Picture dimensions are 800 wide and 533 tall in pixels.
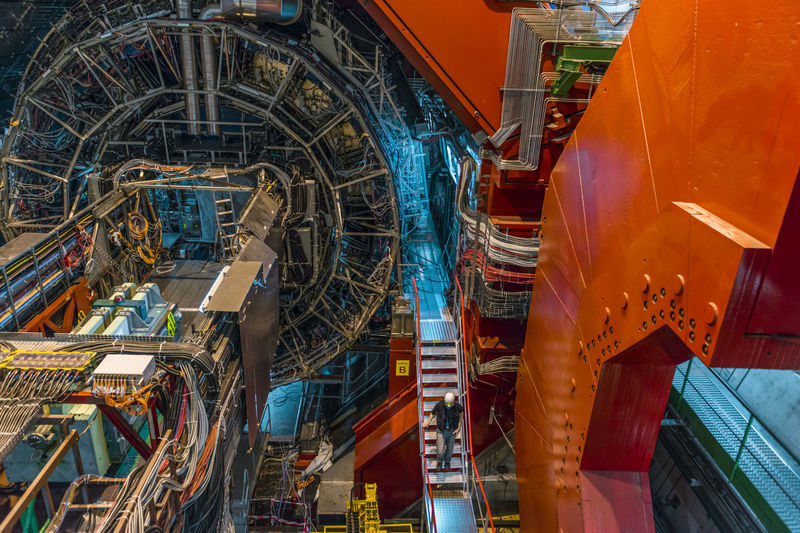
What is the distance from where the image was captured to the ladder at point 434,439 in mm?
8136

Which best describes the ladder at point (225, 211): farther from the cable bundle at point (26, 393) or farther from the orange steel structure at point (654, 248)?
the orange steel structure at point (654, 248)

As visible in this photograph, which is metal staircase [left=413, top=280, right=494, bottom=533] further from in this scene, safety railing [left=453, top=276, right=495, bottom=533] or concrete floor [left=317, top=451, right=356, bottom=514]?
concrete floor [left=317, top=451, right=356, bottom=514]

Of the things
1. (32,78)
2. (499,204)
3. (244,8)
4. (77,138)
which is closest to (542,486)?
(499,204)

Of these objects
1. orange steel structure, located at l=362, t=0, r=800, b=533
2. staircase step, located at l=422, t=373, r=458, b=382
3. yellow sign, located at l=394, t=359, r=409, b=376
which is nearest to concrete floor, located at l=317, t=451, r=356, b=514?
yellow sign, located at l=394, t=359, r=409, b=376

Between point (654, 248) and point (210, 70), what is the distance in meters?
9.07

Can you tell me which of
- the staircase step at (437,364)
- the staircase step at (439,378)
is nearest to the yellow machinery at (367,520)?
the staircase step at (439,378)

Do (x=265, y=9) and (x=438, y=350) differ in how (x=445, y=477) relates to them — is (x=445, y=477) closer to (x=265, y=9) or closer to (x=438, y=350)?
(x=438, y=350)

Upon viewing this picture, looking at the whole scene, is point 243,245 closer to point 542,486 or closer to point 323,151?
point 323,151

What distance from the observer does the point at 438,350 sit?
30.8ft

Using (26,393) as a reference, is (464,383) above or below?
below

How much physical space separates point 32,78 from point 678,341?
39.6ft

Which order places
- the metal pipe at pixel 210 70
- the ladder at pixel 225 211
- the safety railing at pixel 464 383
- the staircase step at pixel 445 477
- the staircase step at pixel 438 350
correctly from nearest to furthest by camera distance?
1. the safety railing at pixel 464 383
2. the staircase step at pixel 445 477
3. the staircase step at pixel 438 350
4. the metal pipe at pixel 210 70
5. the ladder at pixel 225 211

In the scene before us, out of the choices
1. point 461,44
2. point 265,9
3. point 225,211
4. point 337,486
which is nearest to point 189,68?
point 265,9

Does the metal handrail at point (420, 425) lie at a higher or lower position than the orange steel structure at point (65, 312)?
lower
